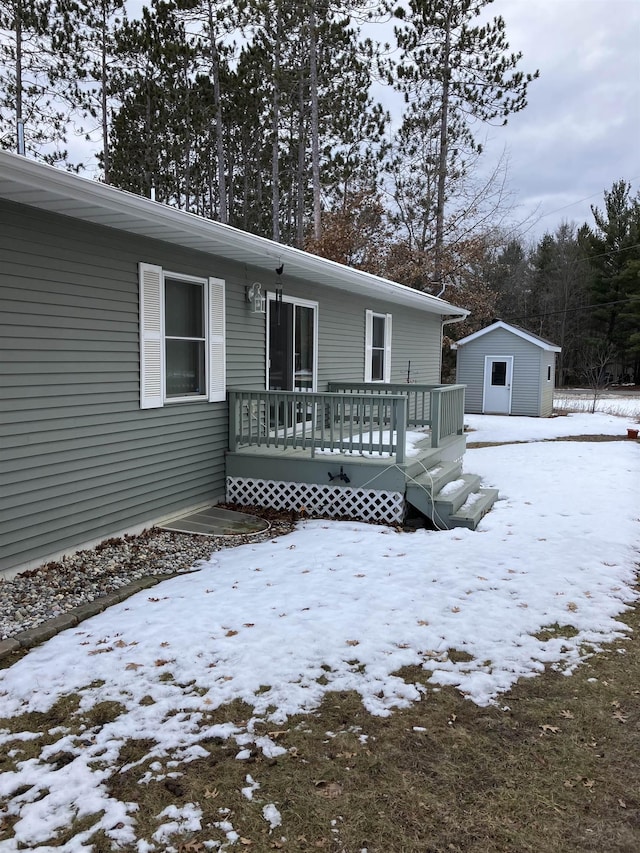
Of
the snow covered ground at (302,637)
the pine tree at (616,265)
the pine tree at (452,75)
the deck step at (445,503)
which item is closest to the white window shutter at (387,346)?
the deck step at (445,503)

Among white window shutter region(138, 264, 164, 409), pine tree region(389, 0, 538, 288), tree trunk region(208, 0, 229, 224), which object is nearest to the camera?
white window shutter region(138, 264, 164, 409)

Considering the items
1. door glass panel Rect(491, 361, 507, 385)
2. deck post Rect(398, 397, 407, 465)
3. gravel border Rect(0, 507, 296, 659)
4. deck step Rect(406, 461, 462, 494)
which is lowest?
gravel border Rect(0, 507, 296, 659)

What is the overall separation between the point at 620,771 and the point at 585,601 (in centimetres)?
194

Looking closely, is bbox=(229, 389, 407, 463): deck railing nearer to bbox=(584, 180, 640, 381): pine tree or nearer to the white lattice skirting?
the white lattice skirting

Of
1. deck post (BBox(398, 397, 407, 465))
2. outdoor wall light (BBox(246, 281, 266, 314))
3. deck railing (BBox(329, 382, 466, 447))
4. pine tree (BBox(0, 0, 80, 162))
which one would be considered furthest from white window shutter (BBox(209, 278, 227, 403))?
pine tree (BBox(0, 0, 80, 162))

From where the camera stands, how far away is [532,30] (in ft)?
58.3

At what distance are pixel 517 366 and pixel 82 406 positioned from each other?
17171 millimetres

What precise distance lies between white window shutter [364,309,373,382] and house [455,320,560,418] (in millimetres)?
10310

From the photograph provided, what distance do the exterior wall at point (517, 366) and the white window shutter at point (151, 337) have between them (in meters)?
16.0

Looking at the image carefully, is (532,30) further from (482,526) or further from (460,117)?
(482,526)

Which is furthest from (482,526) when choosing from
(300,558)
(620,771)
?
(620,771)

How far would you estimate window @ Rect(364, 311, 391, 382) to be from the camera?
35.1 ft

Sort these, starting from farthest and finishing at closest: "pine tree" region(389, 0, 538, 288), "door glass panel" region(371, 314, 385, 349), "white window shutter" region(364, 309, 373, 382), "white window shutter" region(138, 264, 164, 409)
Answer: "pine tree" region(389, 0, 538, 288) < "door glass panel" region(371, 314, 385, 349) < "white window shutter" region(364, 309, 373, 382) < "white window shutter" region(138, 264, 164, 409)

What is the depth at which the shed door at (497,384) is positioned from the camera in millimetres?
20172
